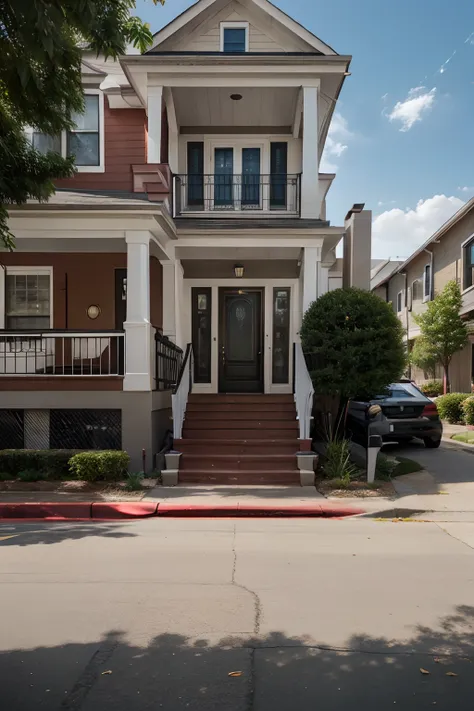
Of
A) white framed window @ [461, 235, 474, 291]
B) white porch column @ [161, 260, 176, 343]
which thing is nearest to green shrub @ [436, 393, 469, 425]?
white framed window @ [461, 235, 474, 291]

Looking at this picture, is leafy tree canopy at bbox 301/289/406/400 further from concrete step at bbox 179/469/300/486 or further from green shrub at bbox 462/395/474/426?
green shrub at bbox 462/395/474/426

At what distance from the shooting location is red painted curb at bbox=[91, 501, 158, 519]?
7645 mm

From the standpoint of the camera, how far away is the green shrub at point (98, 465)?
346 inches

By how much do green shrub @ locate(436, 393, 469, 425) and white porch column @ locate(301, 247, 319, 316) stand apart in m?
8.91

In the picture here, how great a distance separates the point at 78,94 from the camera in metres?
5.77

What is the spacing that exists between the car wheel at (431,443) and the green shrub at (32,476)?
8.11m

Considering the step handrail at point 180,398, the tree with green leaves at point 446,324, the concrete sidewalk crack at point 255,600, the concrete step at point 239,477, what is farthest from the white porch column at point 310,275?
the tree with green leaves at point 446,324

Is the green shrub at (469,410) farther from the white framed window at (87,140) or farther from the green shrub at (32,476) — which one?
the green shrub at (32,476)

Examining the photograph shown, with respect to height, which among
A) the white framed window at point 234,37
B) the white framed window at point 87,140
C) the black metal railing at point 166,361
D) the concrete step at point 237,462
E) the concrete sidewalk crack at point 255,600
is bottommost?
the concrete sidewalk crack at point 255,600

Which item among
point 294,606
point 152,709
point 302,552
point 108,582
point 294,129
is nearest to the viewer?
point 152,709

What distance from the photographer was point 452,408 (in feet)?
58.5

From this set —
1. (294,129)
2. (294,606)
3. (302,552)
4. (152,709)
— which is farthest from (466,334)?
(152,709)

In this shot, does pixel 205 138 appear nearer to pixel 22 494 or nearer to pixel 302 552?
pixel 22 494

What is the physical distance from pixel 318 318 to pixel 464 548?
5024mm
